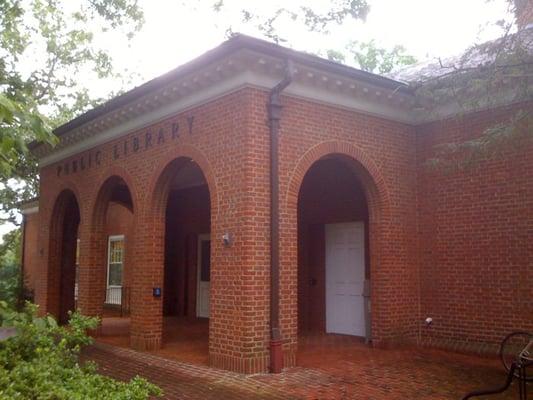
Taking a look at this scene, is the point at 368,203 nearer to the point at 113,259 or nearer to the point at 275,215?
the point at 275,215

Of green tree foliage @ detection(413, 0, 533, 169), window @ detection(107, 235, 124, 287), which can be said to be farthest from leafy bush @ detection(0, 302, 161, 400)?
window @ detection(107, 235, 124, 287)

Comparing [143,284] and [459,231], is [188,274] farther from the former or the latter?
[459,231]

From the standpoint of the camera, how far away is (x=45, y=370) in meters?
4.19

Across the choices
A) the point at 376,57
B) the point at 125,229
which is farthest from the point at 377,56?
the point at 125,229

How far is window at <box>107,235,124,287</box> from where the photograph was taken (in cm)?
2008

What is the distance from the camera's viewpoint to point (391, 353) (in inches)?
371

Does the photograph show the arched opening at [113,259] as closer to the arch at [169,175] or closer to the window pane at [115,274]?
the window pane at [115,274]

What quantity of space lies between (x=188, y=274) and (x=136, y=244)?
17.8 feet

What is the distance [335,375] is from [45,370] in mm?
4563

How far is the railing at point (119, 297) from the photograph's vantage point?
61.1 feet

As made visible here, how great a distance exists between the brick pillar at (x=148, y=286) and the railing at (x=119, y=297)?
767cm

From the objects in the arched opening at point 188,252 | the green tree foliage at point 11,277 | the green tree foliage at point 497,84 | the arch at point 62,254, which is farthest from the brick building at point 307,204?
the green tree foliage at point 11,277

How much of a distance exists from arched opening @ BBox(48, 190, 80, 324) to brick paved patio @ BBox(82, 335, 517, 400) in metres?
5.14

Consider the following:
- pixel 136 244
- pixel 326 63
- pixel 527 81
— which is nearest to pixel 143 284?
pixel 136 244
